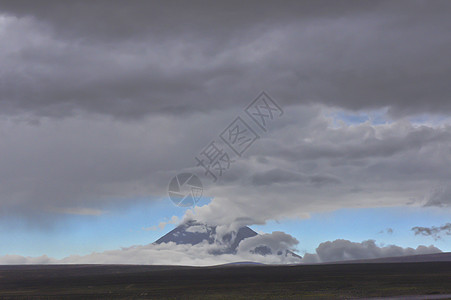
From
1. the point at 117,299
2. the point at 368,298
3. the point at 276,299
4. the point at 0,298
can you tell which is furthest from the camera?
the point at 0,298

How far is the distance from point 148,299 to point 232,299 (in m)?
20.4

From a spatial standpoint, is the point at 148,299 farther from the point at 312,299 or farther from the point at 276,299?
the point at 312,299

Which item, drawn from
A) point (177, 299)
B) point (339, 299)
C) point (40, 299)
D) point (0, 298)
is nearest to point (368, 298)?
point (339, 299)

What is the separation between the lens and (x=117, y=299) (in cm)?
12038

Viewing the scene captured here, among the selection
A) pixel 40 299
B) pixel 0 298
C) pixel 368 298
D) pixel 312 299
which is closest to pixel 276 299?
pixel 312 299

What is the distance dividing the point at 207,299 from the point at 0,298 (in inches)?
2597

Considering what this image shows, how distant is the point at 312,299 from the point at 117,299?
48098 mm

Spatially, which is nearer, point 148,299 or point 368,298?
point 368,298

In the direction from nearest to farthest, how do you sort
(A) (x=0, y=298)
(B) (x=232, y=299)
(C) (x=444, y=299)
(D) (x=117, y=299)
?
(C) (x=444, y=299) < (B) (x=232, y=299) < (D) (x=117, y=299) < (A) (x=0, y=298)

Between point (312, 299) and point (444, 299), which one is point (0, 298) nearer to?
point (312, 299)

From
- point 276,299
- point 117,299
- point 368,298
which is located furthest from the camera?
point 117,299

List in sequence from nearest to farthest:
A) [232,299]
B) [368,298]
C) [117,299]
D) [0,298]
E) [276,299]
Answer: [368,298] < [276,299] < [232,299] < [117,299] < [0,298]

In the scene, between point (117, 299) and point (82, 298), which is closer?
point (117, 299)

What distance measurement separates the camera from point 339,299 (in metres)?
97.6
